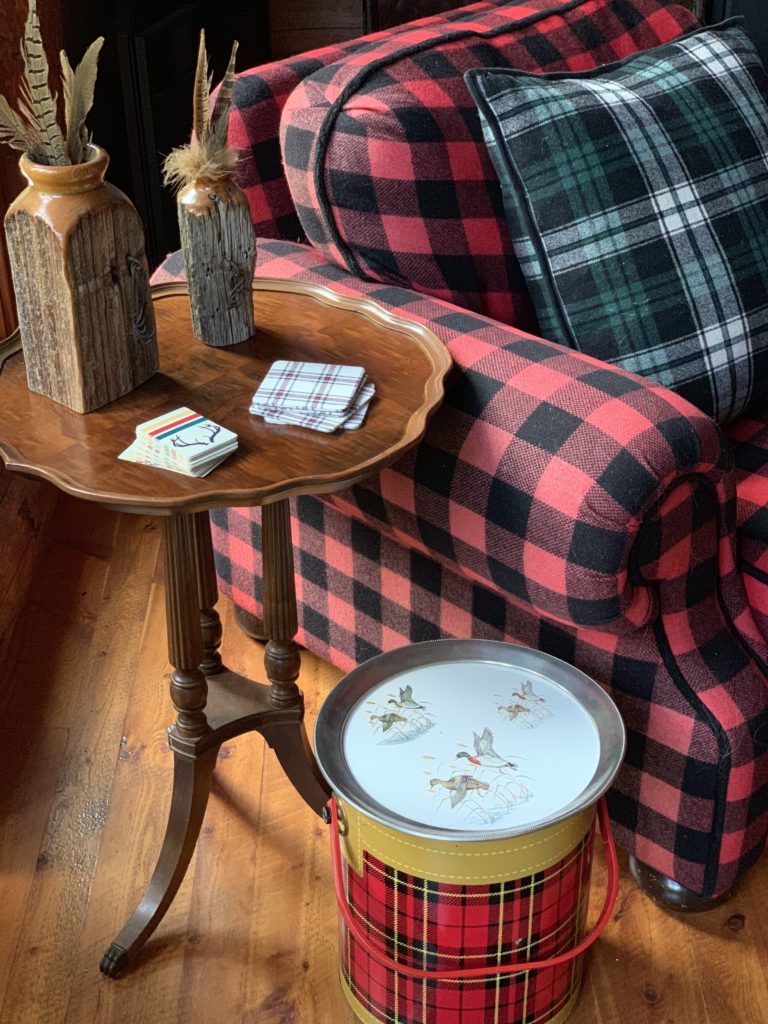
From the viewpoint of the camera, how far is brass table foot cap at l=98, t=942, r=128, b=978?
141 centimetres

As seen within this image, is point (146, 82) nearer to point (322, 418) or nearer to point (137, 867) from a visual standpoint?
point (322, 418)

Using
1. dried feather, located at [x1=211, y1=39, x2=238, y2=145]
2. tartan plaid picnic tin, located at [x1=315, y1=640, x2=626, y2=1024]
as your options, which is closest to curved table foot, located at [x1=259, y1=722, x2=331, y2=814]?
tartan plaid picnic tin, located at [x1=315, y1=640, x2=626, y2=1024]

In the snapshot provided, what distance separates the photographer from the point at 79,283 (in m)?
1.22

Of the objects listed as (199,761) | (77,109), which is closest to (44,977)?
(199,761)

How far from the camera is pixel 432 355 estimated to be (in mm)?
1397

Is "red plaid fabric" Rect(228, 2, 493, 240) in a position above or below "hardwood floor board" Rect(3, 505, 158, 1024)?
above

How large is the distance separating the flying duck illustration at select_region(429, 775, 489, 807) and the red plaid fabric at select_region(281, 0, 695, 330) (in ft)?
2.15

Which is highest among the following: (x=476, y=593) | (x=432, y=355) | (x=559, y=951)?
(x=432, y=355)

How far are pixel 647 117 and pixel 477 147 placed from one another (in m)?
0.23

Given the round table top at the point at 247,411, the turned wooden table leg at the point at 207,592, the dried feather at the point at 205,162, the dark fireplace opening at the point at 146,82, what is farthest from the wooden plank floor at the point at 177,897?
the dark fireplace opening at the point at 146,82

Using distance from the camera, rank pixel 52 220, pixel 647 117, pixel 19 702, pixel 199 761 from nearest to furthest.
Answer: pixel 52 220 < pixel 199 761 < pixel 647 117 < pixel 19 702

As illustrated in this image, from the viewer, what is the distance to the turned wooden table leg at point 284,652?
54.9 inches

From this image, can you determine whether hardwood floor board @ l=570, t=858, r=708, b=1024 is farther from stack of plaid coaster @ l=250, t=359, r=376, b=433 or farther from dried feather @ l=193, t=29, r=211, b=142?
dried feather @ l=193, t=29, r=211, b=142

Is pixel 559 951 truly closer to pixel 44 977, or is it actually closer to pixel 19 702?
pixel 44 977
